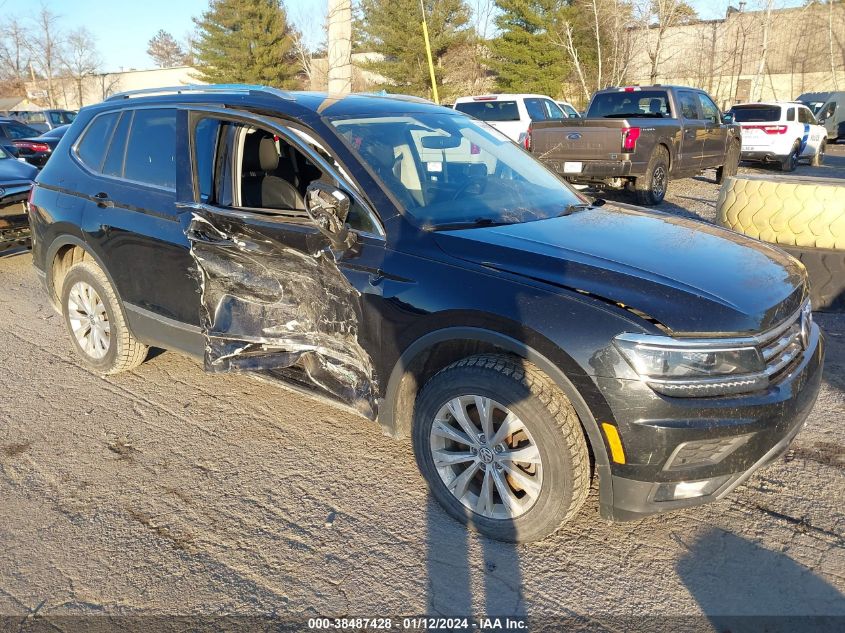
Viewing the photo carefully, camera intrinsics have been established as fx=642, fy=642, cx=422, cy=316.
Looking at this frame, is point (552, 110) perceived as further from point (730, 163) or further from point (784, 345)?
point (784, 345)

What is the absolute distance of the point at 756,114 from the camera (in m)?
16.5

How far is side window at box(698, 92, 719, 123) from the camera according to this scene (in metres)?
12.5

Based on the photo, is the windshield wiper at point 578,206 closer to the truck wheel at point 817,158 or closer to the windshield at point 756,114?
the windshield at point 756,114

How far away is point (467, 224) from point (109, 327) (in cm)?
281

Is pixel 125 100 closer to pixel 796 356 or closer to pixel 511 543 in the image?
pixel 511 543

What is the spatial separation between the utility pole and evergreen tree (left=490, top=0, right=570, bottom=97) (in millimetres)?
27645

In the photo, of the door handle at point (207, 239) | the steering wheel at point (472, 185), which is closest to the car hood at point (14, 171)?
the door handle at point (207, 239)

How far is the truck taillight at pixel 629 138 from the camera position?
393 inches

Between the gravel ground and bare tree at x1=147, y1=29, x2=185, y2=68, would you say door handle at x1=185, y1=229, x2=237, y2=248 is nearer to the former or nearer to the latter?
the gravel ground

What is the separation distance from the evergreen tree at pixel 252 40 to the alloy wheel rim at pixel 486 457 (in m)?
44.4

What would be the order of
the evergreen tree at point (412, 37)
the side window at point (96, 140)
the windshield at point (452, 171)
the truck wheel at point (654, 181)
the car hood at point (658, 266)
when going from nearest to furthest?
1. the car hood at point (658, 266)
2. the windshield at point (452, 171)
3. the side window at point (96, 140)
4. the truck wheel at point (654, 181)
5. the evergreen tree at point (412, 37)

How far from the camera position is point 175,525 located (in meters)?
2.97

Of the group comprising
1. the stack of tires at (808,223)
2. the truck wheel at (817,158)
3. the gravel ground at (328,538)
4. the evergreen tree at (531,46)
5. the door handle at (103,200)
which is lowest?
the gravel ground at (328,538)

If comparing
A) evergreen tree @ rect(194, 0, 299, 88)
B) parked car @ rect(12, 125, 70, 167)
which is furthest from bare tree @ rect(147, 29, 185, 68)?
parked car @ rect(12, 125, 70, 167)
